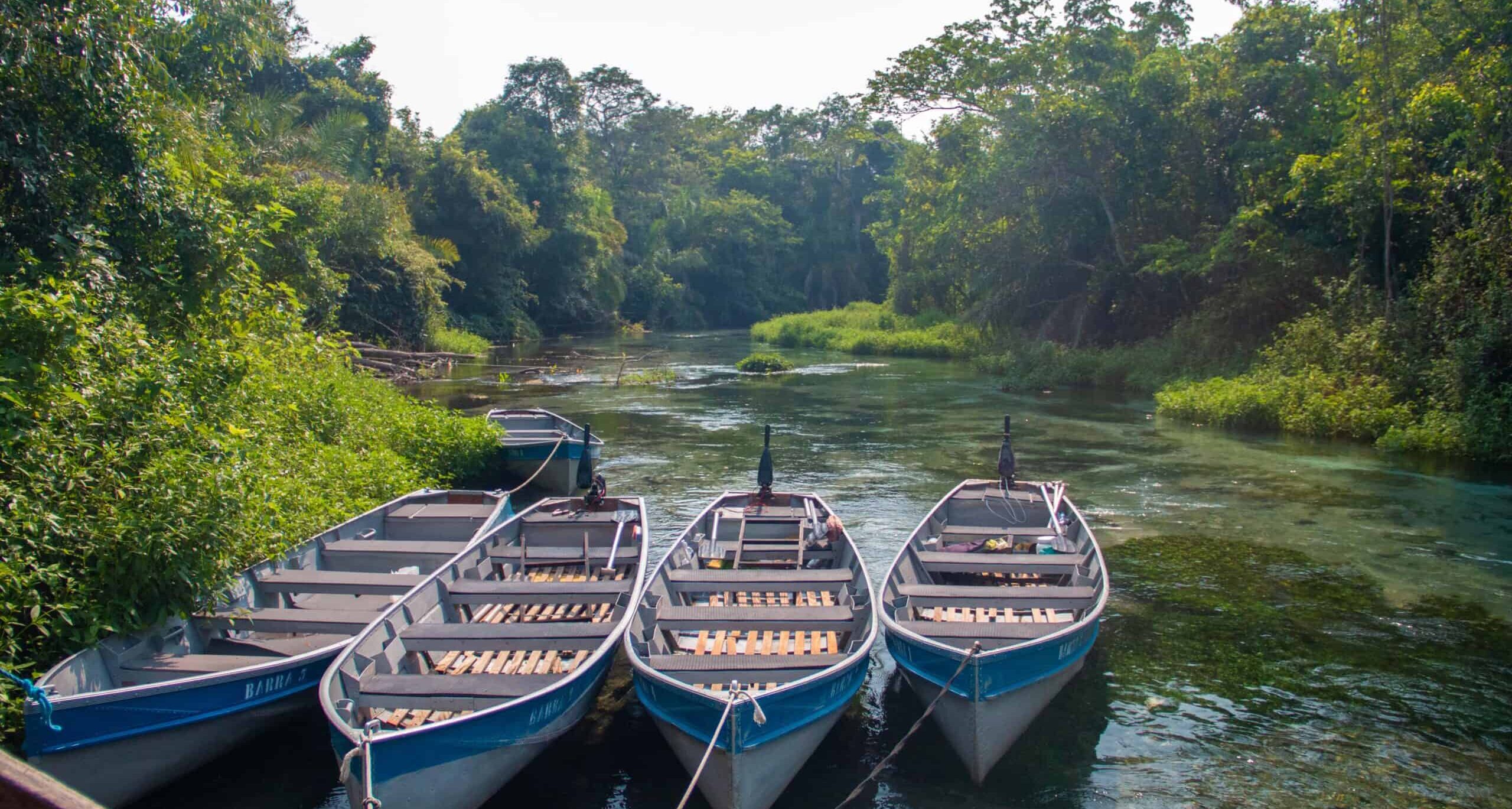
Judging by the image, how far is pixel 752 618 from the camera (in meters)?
7.57

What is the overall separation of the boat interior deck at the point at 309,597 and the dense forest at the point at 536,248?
29cm

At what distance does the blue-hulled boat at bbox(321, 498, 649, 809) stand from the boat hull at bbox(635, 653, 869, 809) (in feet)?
2.31

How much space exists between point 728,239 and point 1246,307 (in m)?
47.7

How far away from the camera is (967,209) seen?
33.9 m

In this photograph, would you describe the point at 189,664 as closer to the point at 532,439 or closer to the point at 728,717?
the point at 728,717

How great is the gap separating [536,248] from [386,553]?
142 feet

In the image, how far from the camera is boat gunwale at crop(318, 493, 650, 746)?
17.6ft

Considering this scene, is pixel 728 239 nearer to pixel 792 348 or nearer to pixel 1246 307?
pixel 792 348

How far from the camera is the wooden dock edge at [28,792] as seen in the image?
1705mm

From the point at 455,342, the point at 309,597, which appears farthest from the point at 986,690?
the point at 455,342

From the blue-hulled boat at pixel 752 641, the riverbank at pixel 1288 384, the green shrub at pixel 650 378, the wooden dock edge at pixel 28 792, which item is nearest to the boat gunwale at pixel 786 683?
the blue-hulled boat at pixel 752 641

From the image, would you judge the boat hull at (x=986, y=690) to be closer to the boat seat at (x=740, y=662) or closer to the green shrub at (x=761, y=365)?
the boat seat at (x=740, y=662)

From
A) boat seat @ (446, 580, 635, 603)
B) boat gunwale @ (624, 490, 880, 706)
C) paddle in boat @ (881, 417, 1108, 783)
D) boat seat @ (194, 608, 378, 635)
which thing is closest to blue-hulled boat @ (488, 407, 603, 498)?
paddle in boat @ (881, 417, 1108, 783)

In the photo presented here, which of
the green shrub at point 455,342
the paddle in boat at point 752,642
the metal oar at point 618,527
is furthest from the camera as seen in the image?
the green shrub at point 455,342
